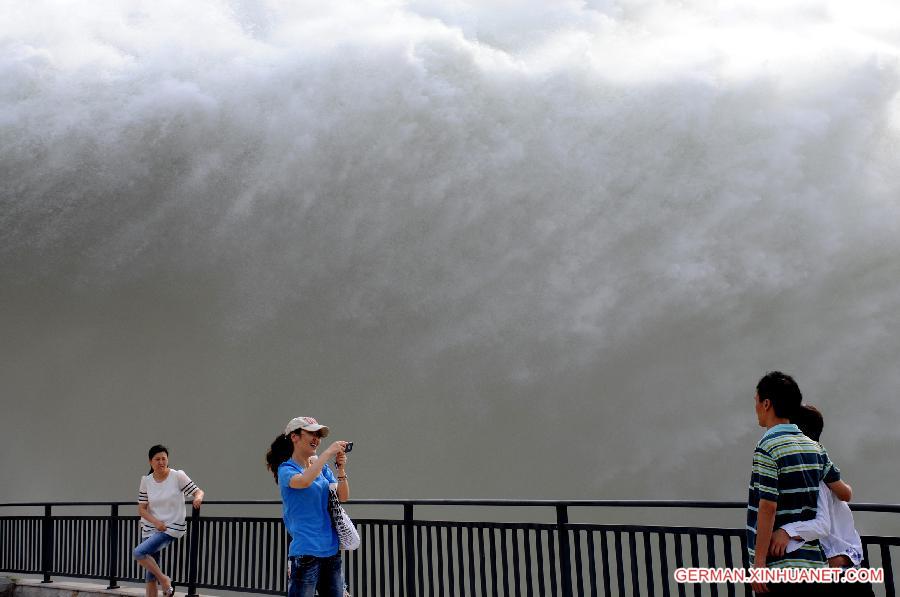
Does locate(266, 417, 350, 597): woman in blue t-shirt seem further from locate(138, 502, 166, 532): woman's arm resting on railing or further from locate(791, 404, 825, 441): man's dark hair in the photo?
locate(138, 502, 166, 532): woman's arm resting on railing

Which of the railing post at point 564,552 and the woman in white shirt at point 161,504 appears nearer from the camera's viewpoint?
the railing post at point 564,552

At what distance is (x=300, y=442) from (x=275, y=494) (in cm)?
4089

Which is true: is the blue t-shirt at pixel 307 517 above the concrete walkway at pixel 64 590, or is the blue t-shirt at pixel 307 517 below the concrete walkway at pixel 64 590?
above

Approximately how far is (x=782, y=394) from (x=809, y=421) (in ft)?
1.56

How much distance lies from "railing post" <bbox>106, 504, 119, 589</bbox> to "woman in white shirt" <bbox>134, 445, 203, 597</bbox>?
252cm

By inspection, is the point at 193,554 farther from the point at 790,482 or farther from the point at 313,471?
the point at 790,482

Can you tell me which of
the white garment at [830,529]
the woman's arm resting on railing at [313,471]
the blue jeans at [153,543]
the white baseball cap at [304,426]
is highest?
the white baseball cap at [304,426]

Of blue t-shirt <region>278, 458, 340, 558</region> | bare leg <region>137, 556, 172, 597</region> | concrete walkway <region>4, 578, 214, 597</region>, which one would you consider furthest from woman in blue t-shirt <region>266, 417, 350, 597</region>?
concrete walkway <region>4, 578, 214, 597</region>

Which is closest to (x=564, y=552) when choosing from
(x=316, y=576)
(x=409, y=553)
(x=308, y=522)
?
(x=409, y=553)

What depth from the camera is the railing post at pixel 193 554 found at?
35.2 ft

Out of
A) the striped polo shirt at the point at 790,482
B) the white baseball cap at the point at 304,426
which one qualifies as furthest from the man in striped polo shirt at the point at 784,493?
the white baseball cap at the point at 304,426

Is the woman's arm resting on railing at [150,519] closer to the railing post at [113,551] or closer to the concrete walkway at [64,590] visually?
the concrete walkway at [64,590]

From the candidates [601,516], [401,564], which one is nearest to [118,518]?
[401,564]

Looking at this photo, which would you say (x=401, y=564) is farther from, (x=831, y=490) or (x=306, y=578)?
(x=831, y=490)
